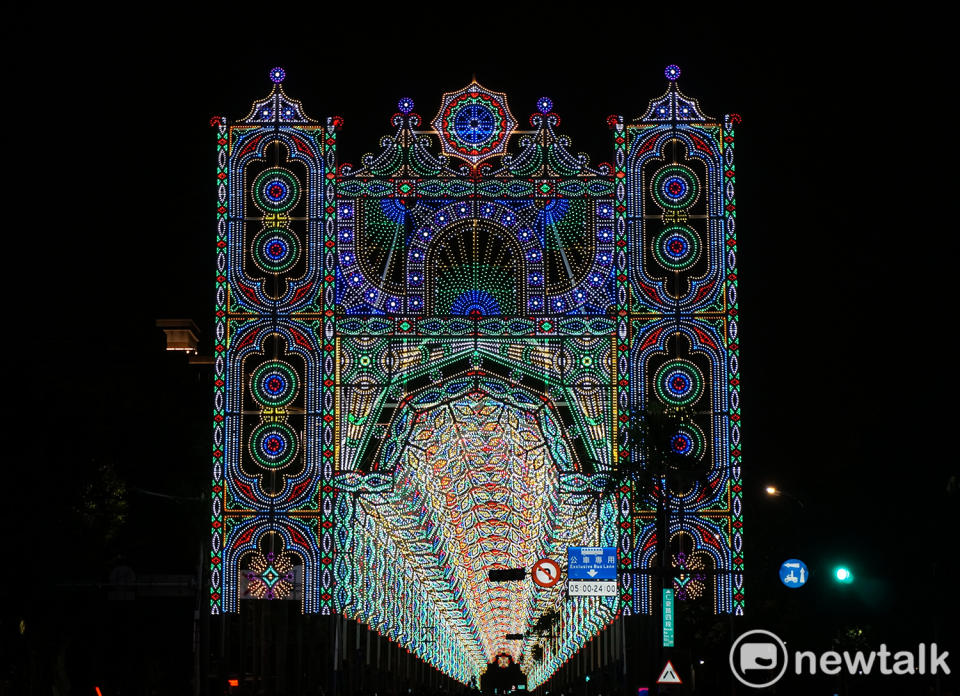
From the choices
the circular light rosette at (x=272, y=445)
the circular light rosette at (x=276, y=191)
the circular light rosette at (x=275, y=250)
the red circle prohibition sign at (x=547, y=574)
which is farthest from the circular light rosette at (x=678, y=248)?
the circular light rosette at (x=272, y=445)

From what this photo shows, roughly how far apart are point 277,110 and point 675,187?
384 inches

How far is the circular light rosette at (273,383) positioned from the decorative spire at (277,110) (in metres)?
6.07

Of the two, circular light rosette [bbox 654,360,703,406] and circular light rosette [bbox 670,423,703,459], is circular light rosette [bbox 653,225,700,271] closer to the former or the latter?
circular light rosette [bbox 654,360,703,406]

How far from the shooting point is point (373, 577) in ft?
210

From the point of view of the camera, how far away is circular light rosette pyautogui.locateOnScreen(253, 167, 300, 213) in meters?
38.8

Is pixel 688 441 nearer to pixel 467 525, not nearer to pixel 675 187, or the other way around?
pixel 675 187
